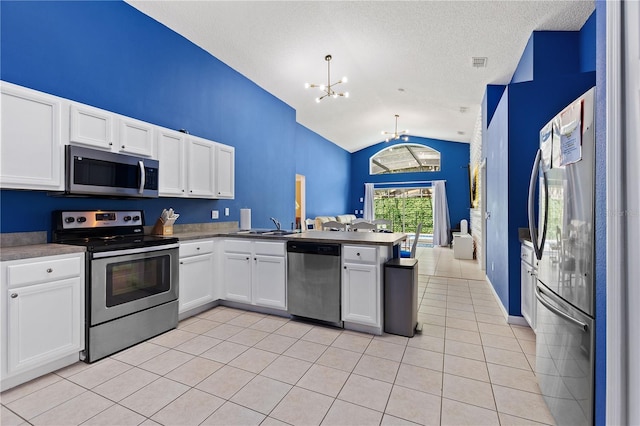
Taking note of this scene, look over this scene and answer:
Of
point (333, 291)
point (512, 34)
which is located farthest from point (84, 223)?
point (512, 34)

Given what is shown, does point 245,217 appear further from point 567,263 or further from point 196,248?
point 567,263

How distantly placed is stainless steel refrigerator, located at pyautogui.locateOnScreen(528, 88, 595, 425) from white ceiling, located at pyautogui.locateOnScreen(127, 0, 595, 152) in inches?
88.4

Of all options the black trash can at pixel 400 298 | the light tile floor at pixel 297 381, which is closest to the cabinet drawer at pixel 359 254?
the black trash can at pixel 400 298

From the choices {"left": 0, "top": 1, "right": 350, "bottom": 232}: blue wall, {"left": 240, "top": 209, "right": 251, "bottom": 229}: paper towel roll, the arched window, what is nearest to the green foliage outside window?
the arched window

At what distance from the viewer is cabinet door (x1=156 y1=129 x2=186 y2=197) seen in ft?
10.5

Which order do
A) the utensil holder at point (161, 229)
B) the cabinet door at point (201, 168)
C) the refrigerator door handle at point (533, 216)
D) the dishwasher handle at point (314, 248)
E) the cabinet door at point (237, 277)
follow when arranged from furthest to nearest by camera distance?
the cabinet door at point (201, 168), the cabinet door at point (237, 277), the utensil holder at point (161, 229), the dishwasher handle at point (314, 248), the refrigerator door handle at point (533, 216)

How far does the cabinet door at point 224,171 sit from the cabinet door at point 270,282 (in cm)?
123

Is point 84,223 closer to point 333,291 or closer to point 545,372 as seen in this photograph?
point 333,291

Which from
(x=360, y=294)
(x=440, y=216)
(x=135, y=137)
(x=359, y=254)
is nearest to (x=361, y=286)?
(x=360, y=294)

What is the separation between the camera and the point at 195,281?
3225 millimetres

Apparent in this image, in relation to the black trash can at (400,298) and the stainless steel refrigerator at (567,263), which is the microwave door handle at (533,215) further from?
the black trash can at (400,298)

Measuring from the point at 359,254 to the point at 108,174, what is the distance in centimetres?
235

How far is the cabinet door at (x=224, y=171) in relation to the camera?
398 centimetres

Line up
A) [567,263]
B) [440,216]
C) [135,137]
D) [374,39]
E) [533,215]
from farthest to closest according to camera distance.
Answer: [440,216], [374,39], [135,137], [533,215], [567,263]
